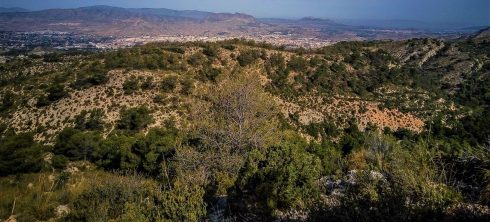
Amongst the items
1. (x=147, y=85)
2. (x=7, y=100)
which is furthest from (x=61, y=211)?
(x=7, y=100)

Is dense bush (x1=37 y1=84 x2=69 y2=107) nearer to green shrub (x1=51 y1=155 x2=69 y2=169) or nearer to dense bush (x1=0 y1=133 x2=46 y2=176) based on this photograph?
dense bush (x1=0 y1=133 x2=46 y2=176)

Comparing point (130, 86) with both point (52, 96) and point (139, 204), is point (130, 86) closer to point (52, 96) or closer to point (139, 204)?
point (52, 96)

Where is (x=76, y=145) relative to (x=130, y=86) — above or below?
below

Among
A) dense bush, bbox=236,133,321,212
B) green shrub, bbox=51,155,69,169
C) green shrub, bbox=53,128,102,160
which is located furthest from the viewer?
green shrub, bbox=53,128,102,160

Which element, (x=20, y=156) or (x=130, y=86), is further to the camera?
(x=130, y=86)

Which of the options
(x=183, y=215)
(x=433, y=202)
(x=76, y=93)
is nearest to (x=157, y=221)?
(x=183, y=215)

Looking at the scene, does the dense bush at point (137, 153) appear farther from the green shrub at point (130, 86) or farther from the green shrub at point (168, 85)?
the green shrub at point (168, 85)

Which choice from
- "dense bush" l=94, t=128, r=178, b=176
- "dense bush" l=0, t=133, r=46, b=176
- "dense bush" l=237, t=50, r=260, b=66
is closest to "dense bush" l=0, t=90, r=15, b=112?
"dense bush" l=0, t=133, r=46, b=176

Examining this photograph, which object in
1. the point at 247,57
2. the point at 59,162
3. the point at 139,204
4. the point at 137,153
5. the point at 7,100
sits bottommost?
the point at 59,162

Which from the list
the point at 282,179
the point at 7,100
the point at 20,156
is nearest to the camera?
the point at 282,179
